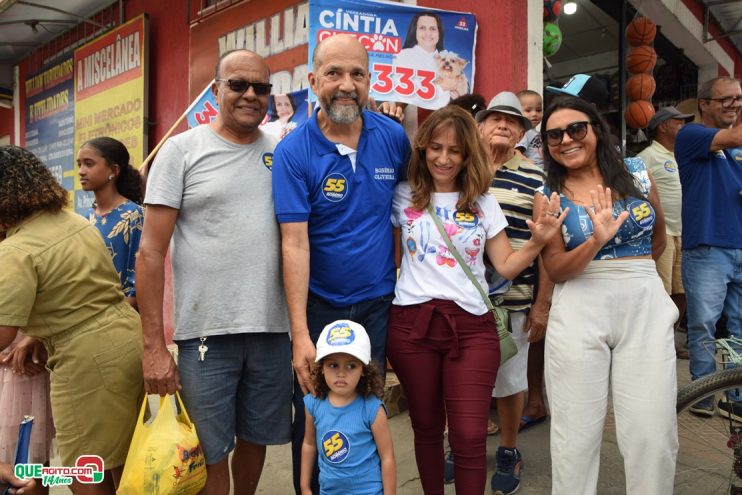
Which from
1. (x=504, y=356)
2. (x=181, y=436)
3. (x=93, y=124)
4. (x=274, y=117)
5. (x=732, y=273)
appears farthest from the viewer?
(x=93, y=124)

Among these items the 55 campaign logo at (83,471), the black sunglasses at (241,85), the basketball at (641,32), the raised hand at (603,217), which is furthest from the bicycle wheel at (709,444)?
the basketball at (641,32)

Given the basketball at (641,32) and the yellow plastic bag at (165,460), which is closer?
the yellow plastic bag at (165,460)

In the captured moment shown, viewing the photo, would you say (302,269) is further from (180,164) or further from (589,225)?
(589,225)

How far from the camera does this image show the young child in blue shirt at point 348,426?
228 centimetres

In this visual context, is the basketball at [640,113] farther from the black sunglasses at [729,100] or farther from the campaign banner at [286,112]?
the campaign banner at [286,112]

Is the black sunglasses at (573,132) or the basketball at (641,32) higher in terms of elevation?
the basketball at (641,32)

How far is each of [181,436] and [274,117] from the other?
4026mm

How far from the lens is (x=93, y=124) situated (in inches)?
334

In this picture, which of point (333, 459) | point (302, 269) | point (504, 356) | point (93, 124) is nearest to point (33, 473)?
point (333, 459)

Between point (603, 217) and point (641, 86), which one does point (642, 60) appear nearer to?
point (641, 86)

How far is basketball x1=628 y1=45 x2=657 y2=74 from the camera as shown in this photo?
6621mm

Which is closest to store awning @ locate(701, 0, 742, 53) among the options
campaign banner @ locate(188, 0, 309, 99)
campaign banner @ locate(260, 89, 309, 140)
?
campaign banner @ locate(188, 0, 309, 99)

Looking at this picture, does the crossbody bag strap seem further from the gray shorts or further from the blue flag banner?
the blue flag banner

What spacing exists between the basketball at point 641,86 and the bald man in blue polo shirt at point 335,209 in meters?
5.38
